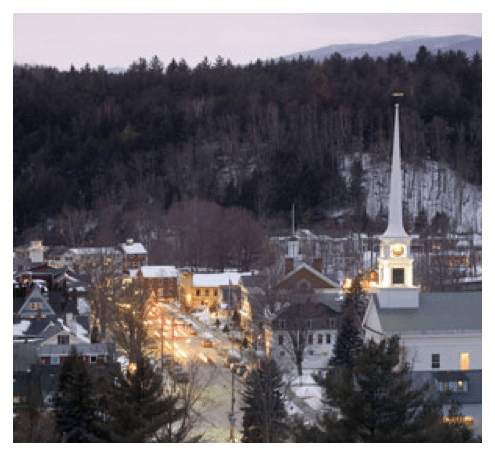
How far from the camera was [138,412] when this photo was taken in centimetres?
1466

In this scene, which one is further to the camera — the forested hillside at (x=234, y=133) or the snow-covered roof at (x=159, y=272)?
the forested hillside at (x=234, y=133)

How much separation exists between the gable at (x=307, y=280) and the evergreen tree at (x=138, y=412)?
67.9 feet

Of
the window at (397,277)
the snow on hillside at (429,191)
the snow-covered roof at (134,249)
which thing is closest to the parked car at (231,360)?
the window at (397,277)

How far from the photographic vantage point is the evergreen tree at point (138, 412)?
46.2ft

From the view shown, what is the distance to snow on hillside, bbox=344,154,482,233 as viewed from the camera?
6625 cm

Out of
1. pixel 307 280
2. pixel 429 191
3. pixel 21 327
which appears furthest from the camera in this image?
pixel 429 191

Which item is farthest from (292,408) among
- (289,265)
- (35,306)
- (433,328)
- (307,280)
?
(289,265)

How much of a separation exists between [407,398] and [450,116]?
67.5 m

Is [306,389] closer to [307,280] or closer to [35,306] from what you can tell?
[35,306]

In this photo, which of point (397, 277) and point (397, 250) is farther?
point (397, 250)

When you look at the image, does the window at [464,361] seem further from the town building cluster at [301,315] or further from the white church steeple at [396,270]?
the white church steeple at [396,270]

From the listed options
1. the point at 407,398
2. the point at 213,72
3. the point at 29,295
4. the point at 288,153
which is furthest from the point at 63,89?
the point at 407,398

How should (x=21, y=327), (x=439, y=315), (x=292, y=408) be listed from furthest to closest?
(x=21, y=327), (x=439, y=315), (x=292, y=408)

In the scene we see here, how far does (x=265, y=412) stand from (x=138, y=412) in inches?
159
